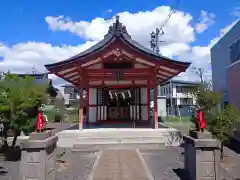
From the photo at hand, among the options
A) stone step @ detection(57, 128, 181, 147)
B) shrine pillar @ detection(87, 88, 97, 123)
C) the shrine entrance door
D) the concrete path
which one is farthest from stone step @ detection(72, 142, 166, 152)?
the shrine entrance door

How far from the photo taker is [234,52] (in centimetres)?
1797

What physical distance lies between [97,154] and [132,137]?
2688 millimetres

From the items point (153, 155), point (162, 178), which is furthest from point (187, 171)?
point (153, 155)

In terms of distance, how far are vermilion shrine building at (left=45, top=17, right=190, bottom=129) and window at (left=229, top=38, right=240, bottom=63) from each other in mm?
4780

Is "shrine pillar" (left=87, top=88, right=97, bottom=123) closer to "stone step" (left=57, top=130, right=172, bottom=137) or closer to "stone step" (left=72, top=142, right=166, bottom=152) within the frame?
"stone step" (left=57, top=130, right=172, bottom=137)

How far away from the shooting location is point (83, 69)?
45.5 feet

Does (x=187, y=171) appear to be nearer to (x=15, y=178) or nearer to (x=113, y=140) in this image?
(x=15, y=178)

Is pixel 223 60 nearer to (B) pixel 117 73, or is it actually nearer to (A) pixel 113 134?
(B) pixel 117 73

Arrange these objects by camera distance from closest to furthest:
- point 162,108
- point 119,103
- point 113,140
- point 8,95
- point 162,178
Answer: point 162,178 < point 8,95 < point 113,140 < point 119,103 < point 162,108

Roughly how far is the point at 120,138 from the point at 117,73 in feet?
11.4

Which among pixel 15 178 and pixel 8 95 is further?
pixel 8 95

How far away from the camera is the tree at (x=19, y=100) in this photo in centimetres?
909

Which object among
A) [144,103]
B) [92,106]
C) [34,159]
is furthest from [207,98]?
[92,106]

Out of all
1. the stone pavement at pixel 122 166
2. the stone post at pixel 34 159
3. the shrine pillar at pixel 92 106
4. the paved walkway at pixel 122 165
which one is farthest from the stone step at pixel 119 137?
the stone post at pixel 34 159
